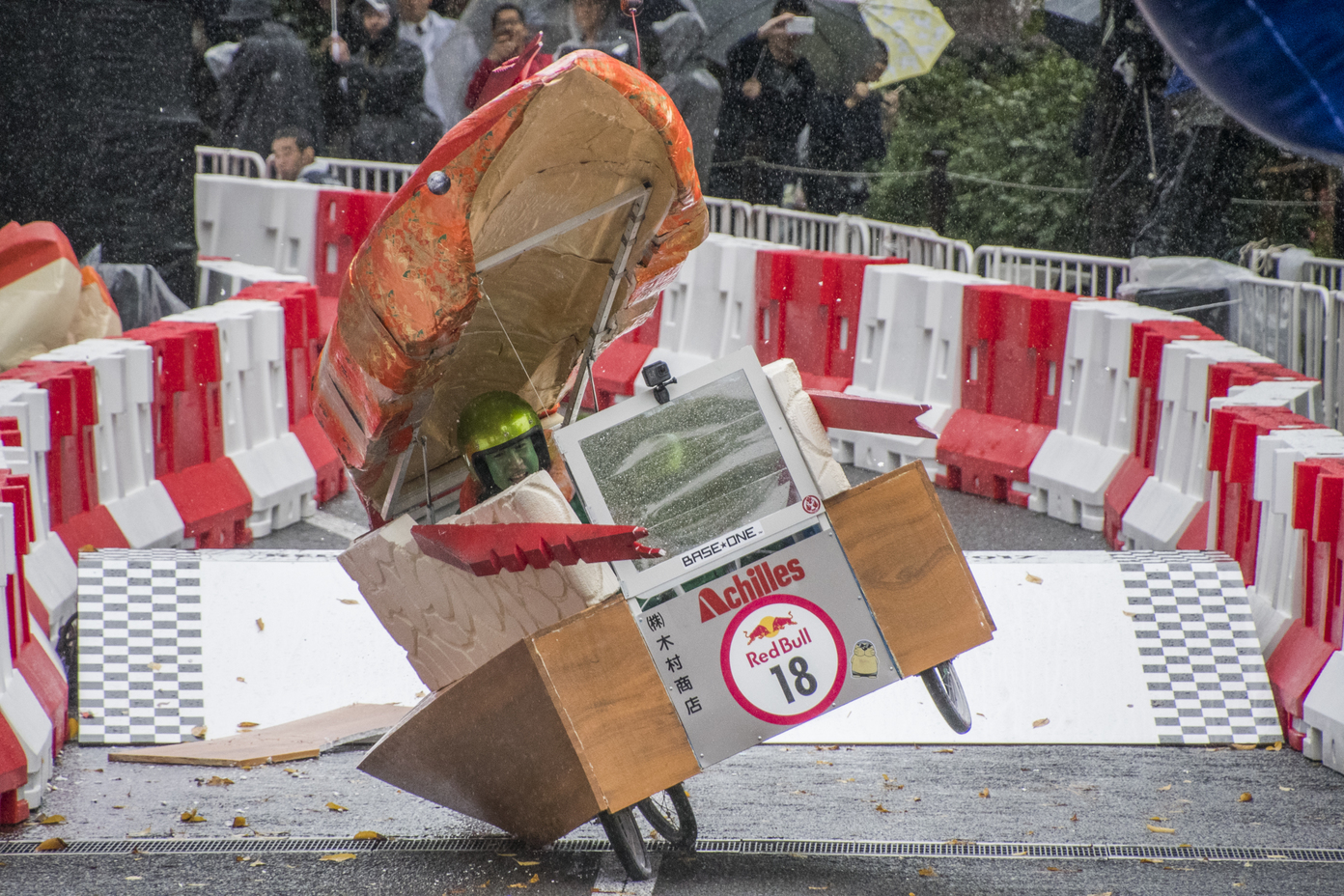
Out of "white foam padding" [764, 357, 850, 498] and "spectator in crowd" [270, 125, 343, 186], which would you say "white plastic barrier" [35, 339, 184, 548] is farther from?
"spectator in crowd" [270, 125, 343, 186]

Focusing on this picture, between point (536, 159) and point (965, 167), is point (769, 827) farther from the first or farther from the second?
point (965, 167)

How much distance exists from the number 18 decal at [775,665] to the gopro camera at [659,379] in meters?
0.63

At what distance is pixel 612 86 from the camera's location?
149 inches

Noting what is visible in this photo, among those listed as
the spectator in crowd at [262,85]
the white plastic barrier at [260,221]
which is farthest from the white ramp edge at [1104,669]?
the spectator in crowd at [262,85]

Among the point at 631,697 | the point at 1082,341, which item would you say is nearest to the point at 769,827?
the point at 631,697

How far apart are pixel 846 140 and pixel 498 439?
11.6 m

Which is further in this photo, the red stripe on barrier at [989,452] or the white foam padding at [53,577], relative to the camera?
the red stripe on barrier at [989,452]

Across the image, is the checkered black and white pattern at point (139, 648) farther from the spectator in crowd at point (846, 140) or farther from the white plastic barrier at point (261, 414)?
the spectator in crowd at point (846, 140)

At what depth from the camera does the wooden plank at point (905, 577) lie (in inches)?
173

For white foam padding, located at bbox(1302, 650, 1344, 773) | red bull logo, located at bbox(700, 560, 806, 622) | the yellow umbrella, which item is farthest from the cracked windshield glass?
the yellow umbrella

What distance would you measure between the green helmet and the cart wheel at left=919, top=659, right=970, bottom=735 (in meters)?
1.33

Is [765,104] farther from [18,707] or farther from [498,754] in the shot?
[498,754]

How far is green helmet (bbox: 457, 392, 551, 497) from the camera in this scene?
4.62m

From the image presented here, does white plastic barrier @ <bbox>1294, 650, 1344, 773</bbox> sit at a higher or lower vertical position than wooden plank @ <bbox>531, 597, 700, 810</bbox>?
lower
